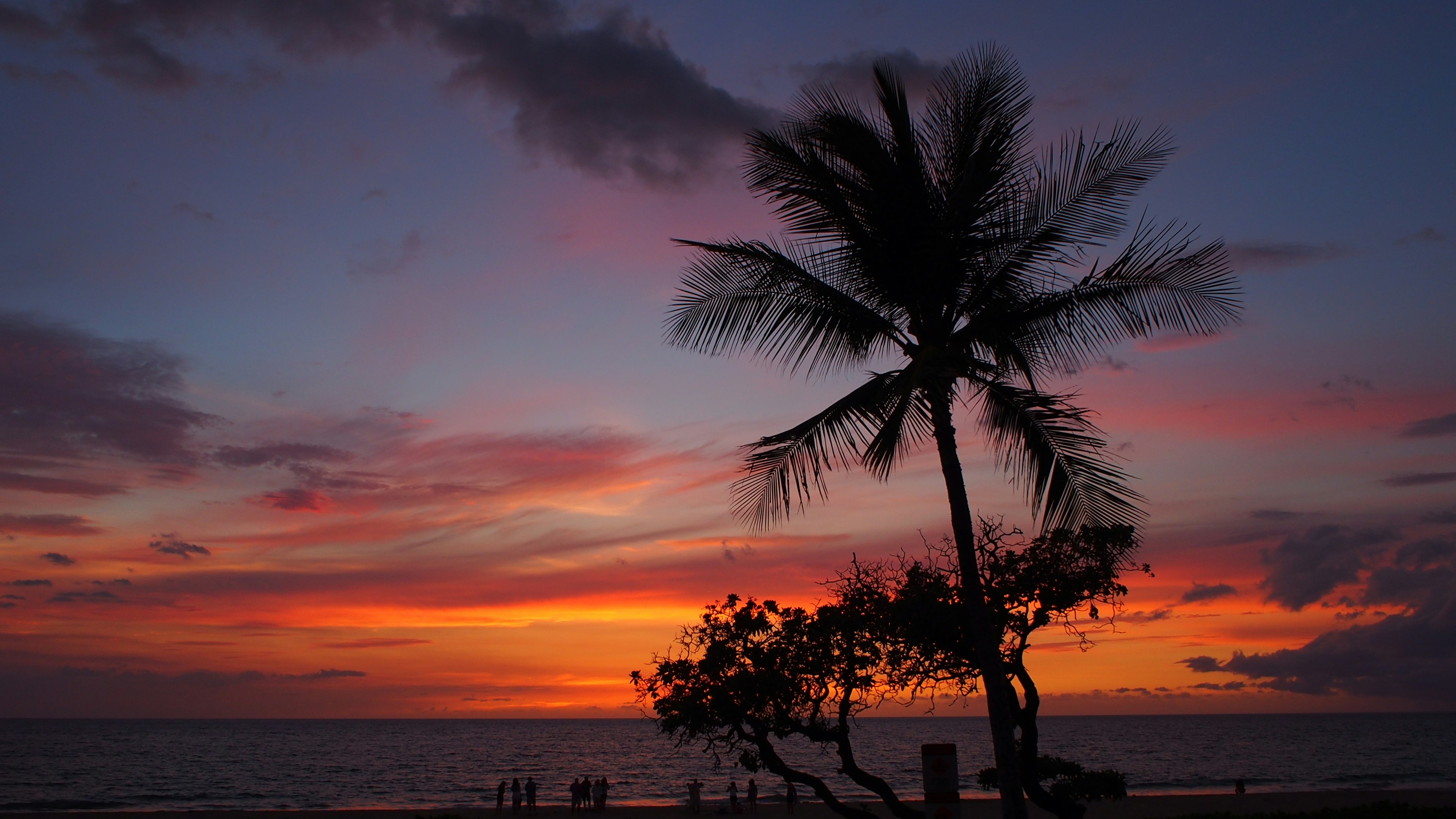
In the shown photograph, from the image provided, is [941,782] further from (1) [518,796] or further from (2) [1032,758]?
(1) [518,796]

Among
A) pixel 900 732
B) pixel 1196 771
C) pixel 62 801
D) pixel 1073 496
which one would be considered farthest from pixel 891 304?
pixel 900 732

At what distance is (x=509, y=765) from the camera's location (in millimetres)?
93125

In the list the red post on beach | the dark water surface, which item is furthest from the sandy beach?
the red post on beach

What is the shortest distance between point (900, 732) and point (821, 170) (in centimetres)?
19028

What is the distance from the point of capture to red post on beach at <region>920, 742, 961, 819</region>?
724 centimetres

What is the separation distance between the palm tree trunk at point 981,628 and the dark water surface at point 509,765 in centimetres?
4926

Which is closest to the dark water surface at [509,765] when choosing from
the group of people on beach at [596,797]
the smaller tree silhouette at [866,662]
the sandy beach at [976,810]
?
the sandy beach at [976,810]

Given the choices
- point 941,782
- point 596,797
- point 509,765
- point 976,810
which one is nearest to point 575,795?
point 596,797

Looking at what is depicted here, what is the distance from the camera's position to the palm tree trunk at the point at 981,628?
9141mm

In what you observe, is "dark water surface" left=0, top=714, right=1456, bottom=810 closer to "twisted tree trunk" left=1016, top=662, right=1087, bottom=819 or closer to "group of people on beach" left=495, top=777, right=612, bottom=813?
"group of people on beach" left=495, top=777, right=612, bottom=813

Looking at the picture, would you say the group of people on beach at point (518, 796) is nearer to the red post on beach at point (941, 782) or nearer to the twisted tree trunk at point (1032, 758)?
the twisted tree trunk at point (1032, 758)

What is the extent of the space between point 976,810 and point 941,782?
3552 centimetres

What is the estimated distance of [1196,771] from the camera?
7488 centimetres

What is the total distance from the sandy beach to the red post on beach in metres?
28.6
